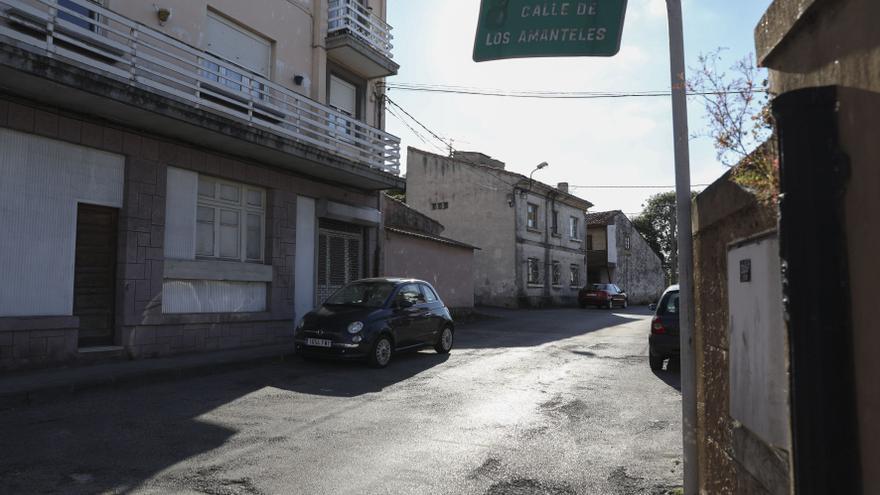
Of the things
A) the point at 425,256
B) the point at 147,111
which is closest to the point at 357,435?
the point at 147,111

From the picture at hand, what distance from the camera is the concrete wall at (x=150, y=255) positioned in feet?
31.3

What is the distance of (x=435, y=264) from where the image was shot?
72.6 feet

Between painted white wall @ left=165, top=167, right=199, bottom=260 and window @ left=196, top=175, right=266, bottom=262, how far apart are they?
Answer: 329mm

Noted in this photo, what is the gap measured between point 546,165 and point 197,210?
71.6 feet

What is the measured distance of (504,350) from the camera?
13.7m

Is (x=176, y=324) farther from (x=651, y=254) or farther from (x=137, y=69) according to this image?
(x=651, y=254)

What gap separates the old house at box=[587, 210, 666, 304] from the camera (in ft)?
142

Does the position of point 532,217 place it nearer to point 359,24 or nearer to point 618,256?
point 618,256

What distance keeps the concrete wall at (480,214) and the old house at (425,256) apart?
19.8 feet

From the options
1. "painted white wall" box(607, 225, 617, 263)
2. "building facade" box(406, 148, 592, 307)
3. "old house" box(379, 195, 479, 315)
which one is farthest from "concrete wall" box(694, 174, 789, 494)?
"painted white wall" box(607, 225, 617, 263)

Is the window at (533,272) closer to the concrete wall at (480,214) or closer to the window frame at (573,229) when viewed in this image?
the concrete wall at (480,214)

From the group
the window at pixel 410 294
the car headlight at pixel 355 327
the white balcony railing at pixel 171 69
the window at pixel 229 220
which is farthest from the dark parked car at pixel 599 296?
the car headlight at pixel 355 327

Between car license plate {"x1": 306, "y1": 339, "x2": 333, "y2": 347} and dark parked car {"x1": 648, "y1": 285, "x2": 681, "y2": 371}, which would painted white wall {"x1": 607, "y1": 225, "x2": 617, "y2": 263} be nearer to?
dark parked car {"x1": 648, "y1": 285, "x2": 681, "y2": 371}

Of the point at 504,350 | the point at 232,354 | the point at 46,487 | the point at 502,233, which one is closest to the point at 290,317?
the point at 232,354
